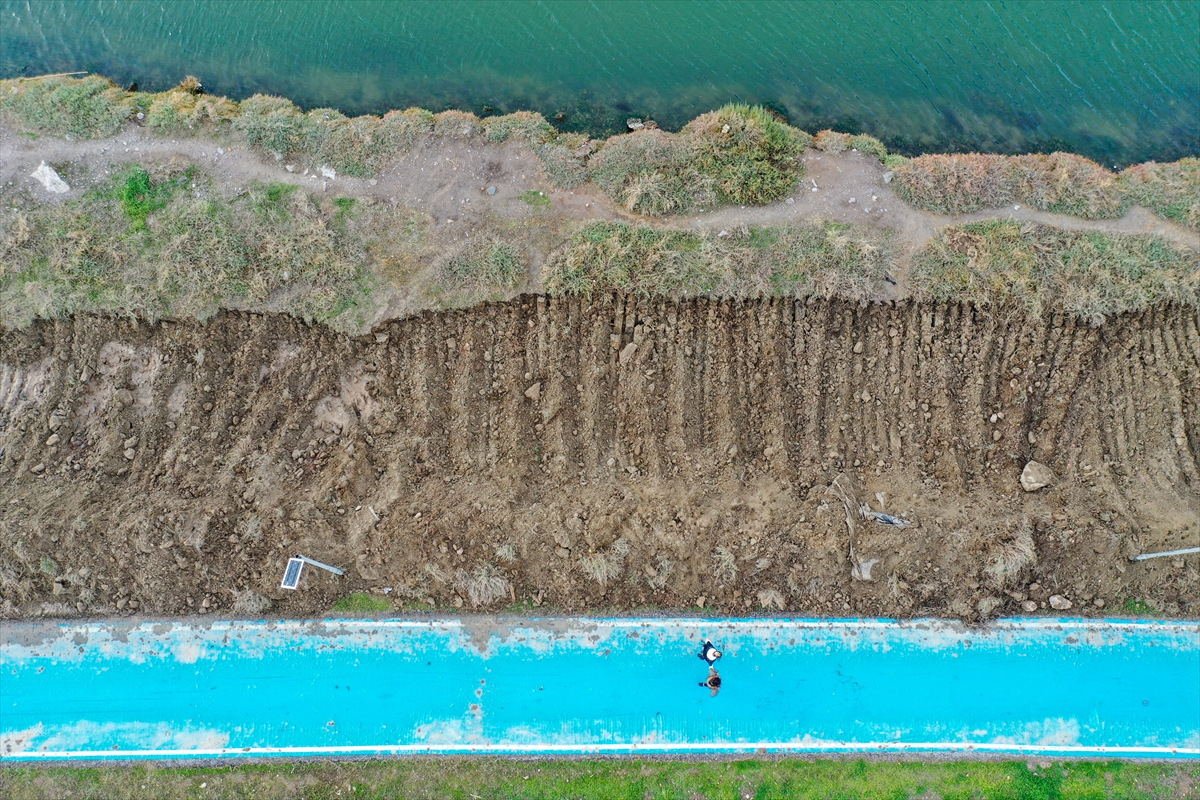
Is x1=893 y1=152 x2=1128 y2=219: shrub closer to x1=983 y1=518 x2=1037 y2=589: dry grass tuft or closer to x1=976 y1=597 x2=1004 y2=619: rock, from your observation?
x1=983 y1=518 x2=1037 y2=589: dry grass tuft

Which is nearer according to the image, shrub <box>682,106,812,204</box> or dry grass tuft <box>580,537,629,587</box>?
dry grass tuft <box>580,537,629,587</box>

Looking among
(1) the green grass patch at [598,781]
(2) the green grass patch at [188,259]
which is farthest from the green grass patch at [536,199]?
(1) the green grass patch at [598,781]

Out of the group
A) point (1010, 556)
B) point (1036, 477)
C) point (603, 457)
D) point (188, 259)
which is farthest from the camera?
point (188, 259)

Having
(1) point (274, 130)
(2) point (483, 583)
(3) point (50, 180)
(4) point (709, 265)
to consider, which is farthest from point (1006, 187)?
(3) point (50, 180)

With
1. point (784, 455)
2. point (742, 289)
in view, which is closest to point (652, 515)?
point (784, 455)

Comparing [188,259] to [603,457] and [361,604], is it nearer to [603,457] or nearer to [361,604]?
[361,604]

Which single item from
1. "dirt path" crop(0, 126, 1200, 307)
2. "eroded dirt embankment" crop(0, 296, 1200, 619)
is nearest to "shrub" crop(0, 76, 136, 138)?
"dirt path" crop(0, 126, 1200, 307)

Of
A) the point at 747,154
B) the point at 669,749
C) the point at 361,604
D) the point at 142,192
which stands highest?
the point at 747,154
